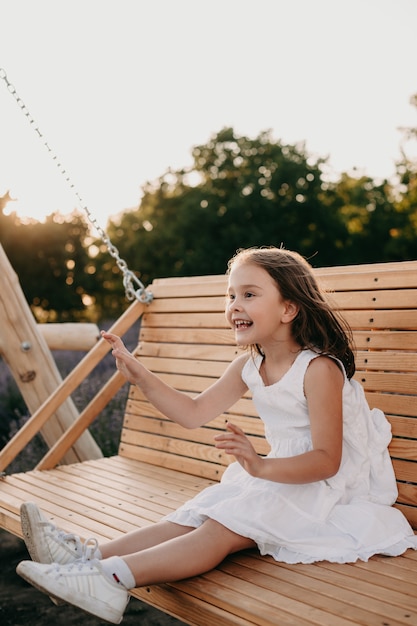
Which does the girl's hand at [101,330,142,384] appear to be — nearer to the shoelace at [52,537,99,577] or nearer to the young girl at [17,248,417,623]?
the young girl at [17,248,417,623]

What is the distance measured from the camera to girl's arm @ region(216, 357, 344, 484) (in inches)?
80.7

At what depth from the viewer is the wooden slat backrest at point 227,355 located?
8.79 ft

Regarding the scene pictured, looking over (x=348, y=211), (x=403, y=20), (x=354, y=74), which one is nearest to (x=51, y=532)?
(x=403, y=20)

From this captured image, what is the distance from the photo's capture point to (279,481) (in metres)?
2.14

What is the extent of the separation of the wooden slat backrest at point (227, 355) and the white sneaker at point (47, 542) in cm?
110

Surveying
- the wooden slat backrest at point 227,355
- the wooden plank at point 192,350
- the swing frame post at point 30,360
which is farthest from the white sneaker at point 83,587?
the swing frame post at point 30,360

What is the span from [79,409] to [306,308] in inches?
148

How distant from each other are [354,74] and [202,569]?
17.5 m

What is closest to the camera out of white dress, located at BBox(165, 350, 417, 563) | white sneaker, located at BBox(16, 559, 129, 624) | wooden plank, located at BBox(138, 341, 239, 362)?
white sneaker, located at BBox(16, 559, 129, 624)

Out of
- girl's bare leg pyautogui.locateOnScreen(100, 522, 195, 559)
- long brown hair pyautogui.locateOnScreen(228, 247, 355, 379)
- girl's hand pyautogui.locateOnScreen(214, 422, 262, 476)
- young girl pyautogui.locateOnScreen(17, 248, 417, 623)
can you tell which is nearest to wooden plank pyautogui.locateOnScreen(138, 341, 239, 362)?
young girl pyautogui.locateOnScreen(17, 248, 417, 623)

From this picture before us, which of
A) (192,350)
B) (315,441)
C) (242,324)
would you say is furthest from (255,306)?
(192,350)

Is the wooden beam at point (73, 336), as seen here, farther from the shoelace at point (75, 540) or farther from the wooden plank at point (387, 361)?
the shoelace at point (75, 540)

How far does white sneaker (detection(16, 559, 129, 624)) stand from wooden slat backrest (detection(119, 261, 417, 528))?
1.08 meters

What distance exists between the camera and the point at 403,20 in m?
8.30
